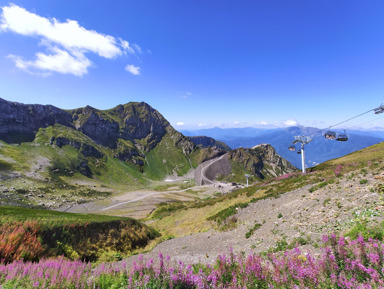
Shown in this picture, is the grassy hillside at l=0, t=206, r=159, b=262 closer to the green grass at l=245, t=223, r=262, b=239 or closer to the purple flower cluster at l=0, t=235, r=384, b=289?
the purple flower cluster at l=0, t=235, r=384, b=289

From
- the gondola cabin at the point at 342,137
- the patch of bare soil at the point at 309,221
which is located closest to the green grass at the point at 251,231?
the patch of bare soil at the point at 309,221

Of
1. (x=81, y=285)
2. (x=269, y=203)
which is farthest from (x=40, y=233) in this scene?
(x=269, y=203)

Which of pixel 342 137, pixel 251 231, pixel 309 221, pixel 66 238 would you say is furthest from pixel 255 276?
pixel 342 137

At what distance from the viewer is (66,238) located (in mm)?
17688

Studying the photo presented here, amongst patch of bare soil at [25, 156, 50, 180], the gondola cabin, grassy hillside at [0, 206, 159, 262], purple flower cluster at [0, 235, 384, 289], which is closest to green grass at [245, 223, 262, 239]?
purple flower cluster at [0, 235, 384, 289]

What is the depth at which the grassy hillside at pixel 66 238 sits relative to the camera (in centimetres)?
1245

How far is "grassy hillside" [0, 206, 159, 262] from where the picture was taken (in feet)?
40.8

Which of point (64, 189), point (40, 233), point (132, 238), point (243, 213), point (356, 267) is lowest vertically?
point (64, 189)

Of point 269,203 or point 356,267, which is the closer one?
point 356,267

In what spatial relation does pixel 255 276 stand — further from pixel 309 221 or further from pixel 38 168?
pixel 38 168

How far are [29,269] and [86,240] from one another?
15.4m

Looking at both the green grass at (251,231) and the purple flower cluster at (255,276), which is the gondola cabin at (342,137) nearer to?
the green grass at (251,231)

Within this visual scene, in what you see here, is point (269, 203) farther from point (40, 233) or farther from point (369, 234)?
point (40, 233)

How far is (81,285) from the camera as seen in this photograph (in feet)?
17.0
